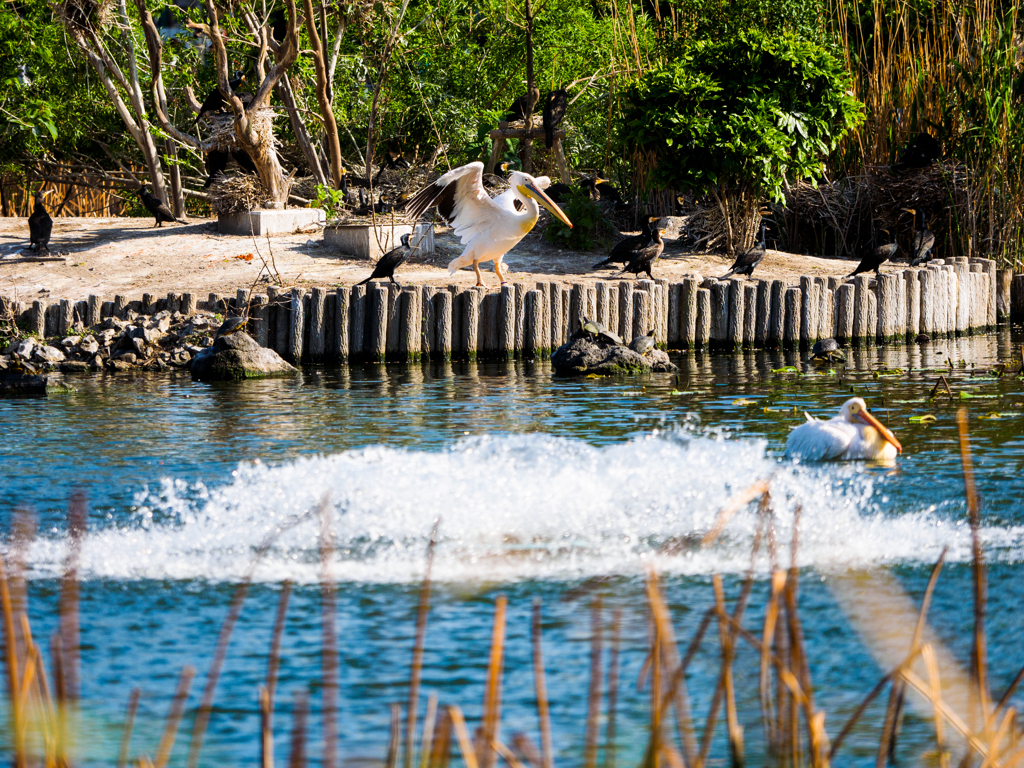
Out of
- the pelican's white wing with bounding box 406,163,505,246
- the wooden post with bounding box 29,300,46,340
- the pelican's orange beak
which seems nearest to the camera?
the pelican's orange beak

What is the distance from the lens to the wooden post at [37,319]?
44.5 feet

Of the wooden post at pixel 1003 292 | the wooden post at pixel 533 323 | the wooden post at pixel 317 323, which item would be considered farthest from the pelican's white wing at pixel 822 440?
the wooden post at pixel 1003 292

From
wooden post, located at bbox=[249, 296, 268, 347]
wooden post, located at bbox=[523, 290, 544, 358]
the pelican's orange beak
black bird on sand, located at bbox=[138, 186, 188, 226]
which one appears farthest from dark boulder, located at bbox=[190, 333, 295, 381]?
the pelican's orange beak

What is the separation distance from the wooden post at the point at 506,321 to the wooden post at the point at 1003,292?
7.37 m

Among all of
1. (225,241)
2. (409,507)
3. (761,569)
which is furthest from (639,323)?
(761,569)

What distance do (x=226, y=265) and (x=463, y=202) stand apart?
4.11m

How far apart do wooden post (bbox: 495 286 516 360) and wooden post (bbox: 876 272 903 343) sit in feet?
14.8

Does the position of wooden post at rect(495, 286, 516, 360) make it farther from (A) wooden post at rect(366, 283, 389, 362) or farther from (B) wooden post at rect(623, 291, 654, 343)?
(B) wooden post at rect(623, 291, 654, 343)

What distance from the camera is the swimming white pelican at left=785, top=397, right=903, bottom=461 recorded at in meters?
7.26

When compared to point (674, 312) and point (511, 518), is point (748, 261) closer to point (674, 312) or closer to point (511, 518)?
point (674, 312)

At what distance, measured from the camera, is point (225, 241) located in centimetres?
1717

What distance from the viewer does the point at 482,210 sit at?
13531mm

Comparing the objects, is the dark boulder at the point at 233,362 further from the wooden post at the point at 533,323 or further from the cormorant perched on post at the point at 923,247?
the cormorant perched on post at the point at 923,247

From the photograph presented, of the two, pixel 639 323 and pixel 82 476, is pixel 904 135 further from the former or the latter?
pixel 82 476
